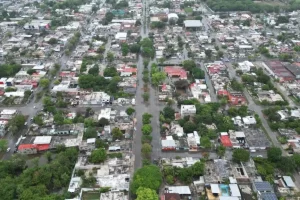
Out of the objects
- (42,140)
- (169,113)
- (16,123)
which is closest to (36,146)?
(42,140)

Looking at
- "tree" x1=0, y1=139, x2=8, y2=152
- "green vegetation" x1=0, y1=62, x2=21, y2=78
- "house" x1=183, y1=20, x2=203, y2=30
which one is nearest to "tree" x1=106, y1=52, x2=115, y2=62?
"green vegetation" x1=0, y1=62, x2=21, y2=78

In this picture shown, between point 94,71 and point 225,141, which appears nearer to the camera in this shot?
point 225,141

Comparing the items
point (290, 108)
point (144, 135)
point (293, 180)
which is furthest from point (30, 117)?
point (290, 108)

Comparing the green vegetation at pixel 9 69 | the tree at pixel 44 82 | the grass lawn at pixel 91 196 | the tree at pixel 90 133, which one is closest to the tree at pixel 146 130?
the tree at pixel 90 133

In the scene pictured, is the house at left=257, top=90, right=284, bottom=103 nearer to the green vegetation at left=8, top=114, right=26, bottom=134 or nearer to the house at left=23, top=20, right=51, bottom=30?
the green vegetation at left=8, top=114, right=26, bottom=134

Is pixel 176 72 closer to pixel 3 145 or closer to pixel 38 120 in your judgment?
pixel 38 120

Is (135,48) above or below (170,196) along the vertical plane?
above

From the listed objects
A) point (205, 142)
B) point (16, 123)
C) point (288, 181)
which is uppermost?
point (16, 123)
